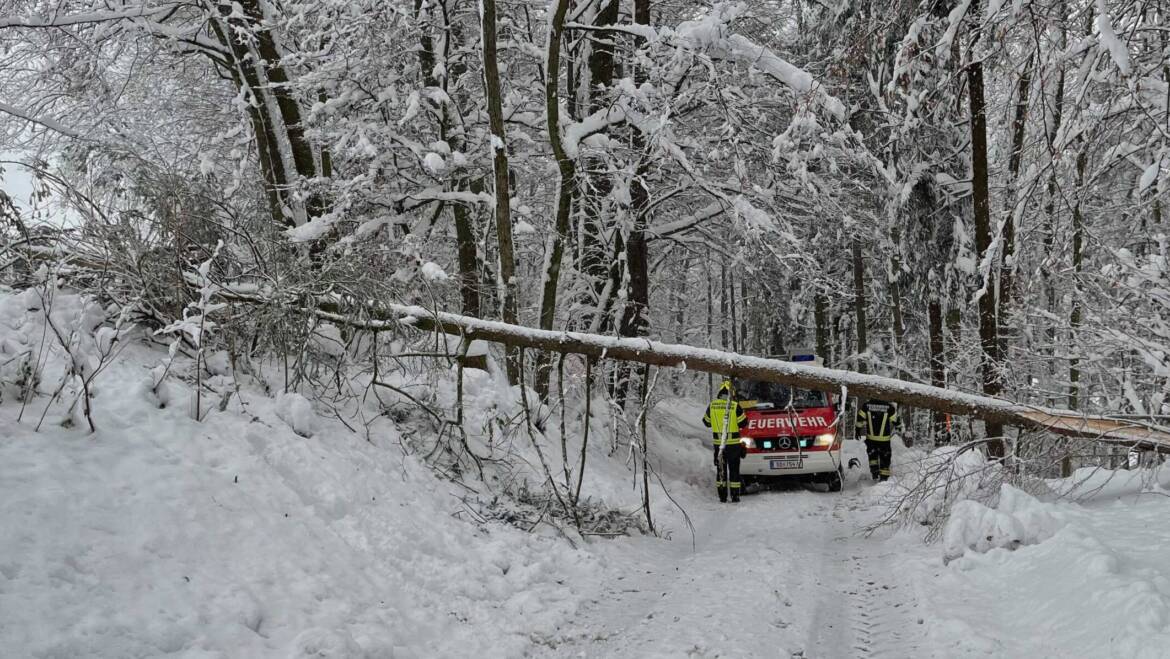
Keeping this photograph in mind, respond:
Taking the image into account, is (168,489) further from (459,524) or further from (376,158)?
(376,158)

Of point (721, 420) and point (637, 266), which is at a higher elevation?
point (637, 266)

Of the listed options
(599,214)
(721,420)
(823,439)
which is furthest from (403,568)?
(823,439)

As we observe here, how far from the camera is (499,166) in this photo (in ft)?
29.6

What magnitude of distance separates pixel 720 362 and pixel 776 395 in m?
7.15

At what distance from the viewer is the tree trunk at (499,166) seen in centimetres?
868

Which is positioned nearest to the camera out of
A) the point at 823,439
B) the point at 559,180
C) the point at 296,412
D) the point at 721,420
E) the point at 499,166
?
the point at 296,412

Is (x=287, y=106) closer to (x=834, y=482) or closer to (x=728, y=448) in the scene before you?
(x=728, y=448)

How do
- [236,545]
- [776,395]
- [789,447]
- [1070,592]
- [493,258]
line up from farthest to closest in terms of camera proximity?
[776,395] < [493,258] < [789,447] < [1070,592] < [236,545]

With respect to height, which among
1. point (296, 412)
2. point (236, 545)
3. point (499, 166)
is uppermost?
point (499, 166)

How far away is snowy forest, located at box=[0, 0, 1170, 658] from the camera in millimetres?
4430

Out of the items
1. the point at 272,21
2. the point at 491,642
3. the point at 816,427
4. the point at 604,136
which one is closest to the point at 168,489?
the point at 491,642

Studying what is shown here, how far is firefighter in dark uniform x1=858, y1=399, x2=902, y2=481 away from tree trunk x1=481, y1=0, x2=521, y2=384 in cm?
649

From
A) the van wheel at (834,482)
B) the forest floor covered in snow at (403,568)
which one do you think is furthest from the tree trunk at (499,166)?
the van wheel at (834,482)

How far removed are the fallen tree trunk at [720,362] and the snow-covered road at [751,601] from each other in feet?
4.99
